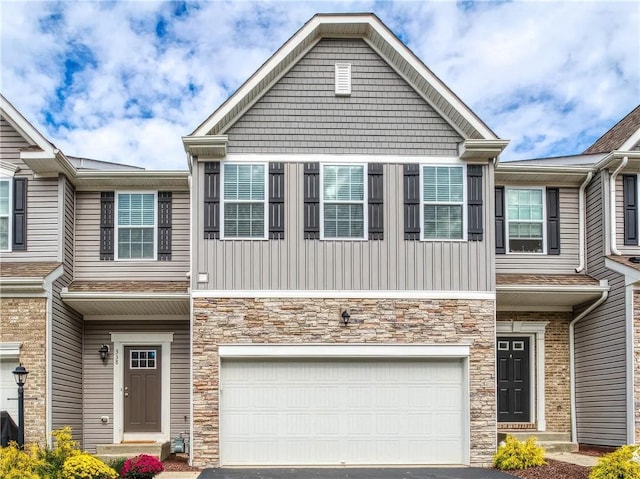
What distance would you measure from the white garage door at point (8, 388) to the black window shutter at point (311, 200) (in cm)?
591

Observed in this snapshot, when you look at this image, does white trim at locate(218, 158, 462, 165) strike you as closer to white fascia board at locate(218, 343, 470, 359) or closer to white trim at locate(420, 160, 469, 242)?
white trim at locate(420, 160, 469, 242)

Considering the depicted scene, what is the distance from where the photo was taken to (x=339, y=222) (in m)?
13.3

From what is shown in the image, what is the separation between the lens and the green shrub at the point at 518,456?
1244cm

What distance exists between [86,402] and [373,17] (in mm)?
9480

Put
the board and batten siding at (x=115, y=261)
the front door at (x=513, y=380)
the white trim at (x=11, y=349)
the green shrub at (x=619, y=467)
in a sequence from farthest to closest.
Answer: the front door at (x=513, y=380), the board and batten siding at (x=115, y=261), the white trim at (x=11, y=349), the green shrub at (x=619, y=467)

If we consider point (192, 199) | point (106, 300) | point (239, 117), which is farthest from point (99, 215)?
point (239, 117)

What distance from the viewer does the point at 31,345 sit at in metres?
13.2

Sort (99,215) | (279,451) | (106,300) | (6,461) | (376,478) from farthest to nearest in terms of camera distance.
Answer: (99,215) → (106,300) → (279,451) → (376,478) → (6,461)

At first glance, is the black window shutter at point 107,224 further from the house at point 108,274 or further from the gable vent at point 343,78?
the gable vent at point 343,78

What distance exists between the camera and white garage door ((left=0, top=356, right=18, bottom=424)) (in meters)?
13.5

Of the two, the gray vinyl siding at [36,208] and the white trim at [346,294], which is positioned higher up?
the gray vinyl siding at [36,208]

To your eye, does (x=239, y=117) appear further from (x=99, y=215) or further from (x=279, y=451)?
(x=279, y=451)

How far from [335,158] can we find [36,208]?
5930 millimetres

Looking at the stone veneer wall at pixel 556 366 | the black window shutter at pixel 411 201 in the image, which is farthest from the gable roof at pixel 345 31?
the stone veneer wall at pixel 556 366
